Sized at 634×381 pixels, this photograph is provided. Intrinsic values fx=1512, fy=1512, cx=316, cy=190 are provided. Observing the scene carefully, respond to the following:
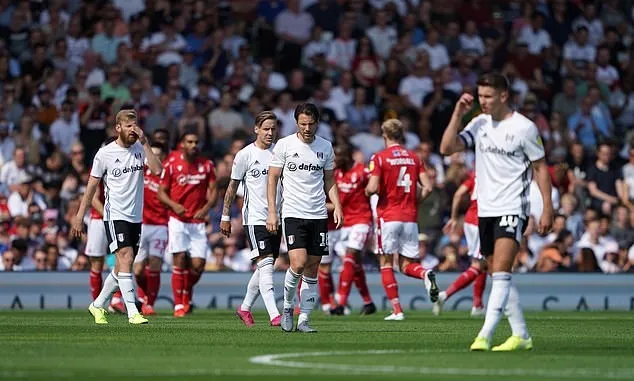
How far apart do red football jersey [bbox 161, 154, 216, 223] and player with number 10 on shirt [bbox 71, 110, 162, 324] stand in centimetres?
333

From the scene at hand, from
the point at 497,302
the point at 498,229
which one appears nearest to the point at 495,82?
the point at 498,229

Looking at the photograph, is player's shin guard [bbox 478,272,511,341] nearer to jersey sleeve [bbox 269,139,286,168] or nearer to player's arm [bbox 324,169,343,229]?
player's arm [bbox 324,169,343,229]

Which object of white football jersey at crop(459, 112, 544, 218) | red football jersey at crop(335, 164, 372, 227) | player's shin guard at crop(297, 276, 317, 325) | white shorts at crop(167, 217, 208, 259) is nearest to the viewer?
white football jersey at crop(459, 112, 544, 218)

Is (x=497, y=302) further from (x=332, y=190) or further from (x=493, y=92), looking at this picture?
(x=332, y=190)

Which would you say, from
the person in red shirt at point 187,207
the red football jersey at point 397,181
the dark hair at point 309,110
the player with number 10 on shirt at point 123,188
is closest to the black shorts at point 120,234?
Answer: the player with number 10 on shirt at point 123,188

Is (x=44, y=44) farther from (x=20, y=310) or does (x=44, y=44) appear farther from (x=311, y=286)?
(x=311, y=286)

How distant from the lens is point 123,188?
17.7 meters

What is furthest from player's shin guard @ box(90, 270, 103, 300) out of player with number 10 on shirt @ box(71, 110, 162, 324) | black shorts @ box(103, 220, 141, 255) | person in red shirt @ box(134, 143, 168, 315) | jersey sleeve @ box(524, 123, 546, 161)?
jersey sleeve @ box(524, 123, 546, 161)

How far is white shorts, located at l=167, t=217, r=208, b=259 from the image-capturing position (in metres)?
21.5

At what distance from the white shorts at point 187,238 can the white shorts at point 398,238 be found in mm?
→ 2699

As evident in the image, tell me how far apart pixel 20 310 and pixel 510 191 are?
1266cm

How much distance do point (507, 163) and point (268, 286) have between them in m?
4.41

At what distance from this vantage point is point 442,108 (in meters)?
29.7

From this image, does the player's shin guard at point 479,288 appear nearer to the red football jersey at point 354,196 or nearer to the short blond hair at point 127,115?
the red football jersey at point 354,196
